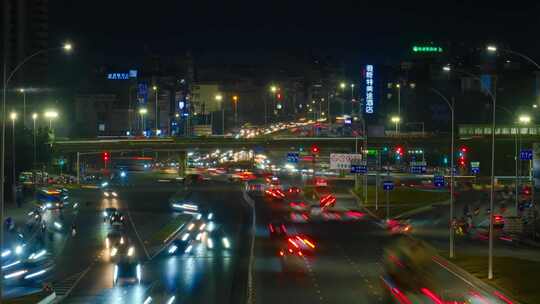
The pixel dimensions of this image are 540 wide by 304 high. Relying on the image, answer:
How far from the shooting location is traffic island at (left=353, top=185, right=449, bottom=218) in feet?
263

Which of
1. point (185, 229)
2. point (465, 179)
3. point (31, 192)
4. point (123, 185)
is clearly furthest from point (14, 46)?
point (185, 229)

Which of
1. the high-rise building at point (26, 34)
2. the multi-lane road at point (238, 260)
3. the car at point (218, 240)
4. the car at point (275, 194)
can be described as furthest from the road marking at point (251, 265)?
the high-rise building at point (26, 34)

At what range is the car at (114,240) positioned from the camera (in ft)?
175

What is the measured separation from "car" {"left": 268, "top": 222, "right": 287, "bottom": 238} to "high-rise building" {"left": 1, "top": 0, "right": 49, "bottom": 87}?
68.7m

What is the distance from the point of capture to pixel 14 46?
14512 cm

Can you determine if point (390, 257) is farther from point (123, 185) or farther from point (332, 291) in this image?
point (123, 185)

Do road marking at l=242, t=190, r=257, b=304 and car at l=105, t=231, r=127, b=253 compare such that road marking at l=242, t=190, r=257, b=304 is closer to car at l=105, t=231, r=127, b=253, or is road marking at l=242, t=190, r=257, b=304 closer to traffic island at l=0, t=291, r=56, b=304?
traffic island at l=0, t=291, r=56, b=304

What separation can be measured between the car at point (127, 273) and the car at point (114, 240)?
13.1 metres

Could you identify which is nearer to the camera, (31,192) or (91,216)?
(91,216)

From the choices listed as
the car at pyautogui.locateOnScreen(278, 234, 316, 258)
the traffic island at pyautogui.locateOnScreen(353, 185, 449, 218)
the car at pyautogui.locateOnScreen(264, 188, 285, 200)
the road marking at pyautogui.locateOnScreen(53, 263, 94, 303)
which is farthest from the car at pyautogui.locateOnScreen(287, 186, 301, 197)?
the road marking at pyautogui.locateOnScreen(53, 263, 94, 303)

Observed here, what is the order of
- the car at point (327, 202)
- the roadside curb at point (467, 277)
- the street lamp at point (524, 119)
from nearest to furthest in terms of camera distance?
1. the roadside curb at point (467, 277)
2. the car at point (327, 202)
3. the street lamp at point (524, 119)

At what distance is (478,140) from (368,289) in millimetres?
90940

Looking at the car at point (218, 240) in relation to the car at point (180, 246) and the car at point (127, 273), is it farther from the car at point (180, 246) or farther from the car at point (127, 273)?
the car at point (127, 273)

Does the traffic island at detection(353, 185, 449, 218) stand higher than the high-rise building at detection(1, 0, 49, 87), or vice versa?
the high-rise building at detection(1, 0, 49, 87)
